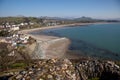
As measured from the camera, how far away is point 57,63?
4.36m

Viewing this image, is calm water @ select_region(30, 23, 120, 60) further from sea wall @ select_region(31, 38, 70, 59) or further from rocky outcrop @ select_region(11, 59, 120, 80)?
rocky outcrop @ select_region(11, 59, 120, 80)

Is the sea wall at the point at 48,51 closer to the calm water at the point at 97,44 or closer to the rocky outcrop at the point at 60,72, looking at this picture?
the calm water at the point at 97,44

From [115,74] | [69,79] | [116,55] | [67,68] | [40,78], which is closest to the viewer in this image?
[40,78]

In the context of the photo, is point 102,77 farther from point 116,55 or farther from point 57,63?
point 116,55

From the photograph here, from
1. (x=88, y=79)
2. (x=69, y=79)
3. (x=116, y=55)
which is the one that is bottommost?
(x=116, y=55)

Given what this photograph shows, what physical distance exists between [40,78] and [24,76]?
297 mm

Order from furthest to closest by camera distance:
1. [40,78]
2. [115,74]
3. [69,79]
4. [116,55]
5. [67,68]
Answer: [116,55], [115,74], [67,68], [69,79], [40,78]

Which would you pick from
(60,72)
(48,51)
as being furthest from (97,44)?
(60,72)

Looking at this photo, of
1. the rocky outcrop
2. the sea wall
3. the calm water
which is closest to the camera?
the rocky outcrop

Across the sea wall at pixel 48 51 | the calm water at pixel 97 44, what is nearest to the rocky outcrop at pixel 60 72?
the sea wall at pixel 48 51

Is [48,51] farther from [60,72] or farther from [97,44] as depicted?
[60,72]

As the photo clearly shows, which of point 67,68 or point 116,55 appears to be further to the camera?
point 116,55

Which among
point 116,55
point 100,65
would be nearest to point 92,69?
point 100,65

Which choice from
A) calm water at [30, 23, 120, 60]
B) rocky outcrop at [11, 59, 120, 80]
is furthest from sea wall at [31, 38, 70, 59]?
rocky outcrop at [11, 59, 120, 80]
